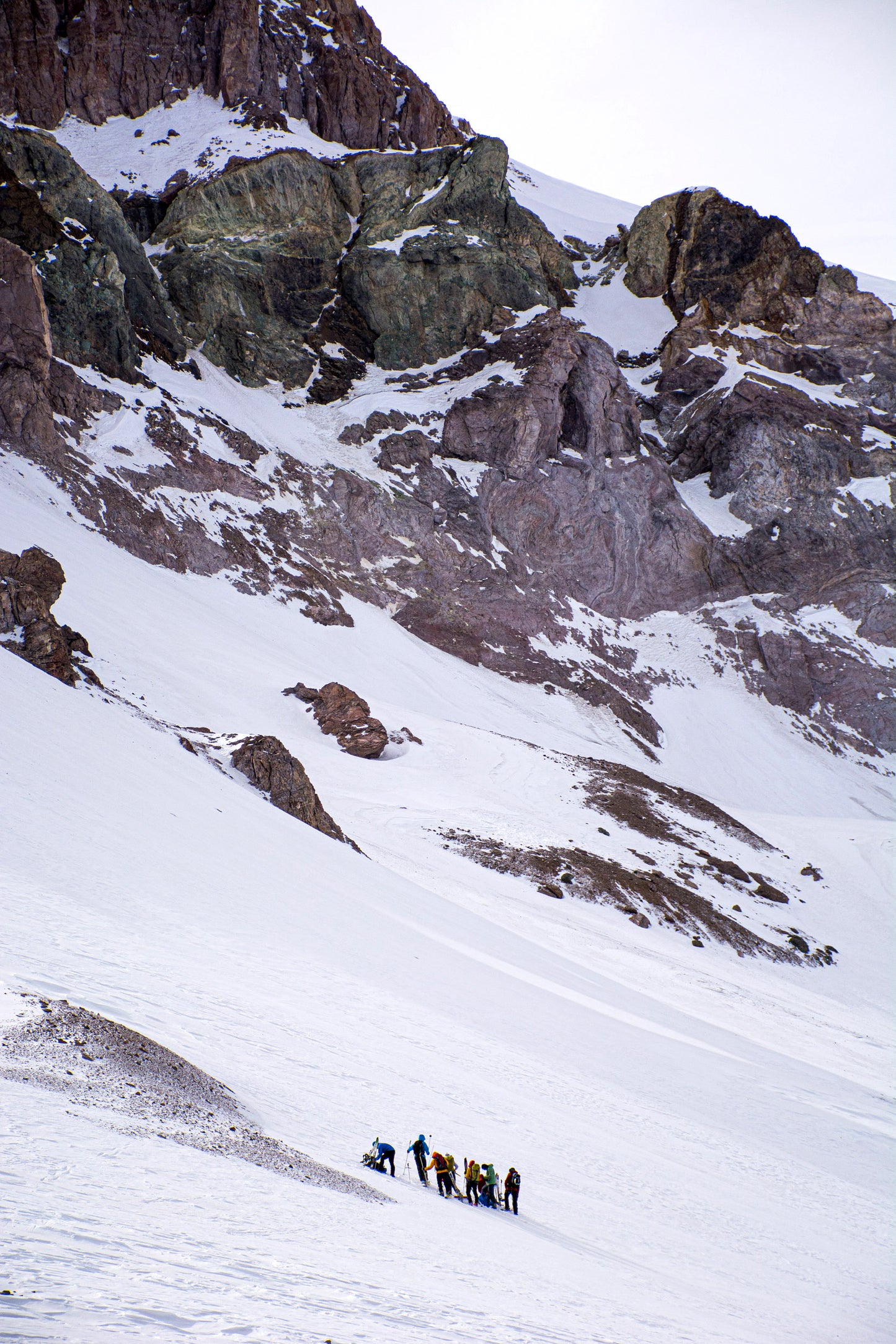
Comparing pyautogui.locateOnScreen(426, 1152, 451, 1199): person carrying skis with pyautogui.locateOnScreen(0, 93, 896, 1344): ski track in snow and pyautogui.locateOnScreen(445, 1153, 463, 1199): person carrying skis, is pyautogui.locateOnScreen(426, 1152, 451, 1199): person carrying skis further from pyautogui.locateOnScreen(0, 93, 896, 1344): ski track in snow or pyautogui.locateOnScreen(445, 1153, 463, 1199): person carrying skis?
pyautogui.locateOnScreen(0, 93, 896, 1344): ski track in snow

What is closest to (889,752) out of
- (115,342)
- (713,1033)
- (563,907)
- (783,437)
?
(783,437)

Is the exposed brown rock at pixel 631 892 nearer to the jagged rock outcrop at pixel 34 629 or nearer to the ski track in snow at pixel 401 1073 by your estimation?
the ski track in snow at pixel 401 1073

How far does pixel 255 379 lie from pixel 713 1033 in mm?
68321

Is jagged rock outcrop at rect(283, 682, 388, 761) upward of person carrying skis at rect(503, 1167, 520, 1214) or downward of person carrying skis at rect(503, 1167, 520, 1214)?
upward

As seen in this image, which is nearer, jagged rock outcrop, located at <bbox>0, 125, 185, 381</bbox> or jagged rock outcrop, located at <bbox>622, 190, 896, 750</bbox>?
jagged rock outcrop, located at <bbox>0, 125, 185, 381</bbox>

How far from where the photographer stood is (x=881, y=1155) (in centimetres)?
1278

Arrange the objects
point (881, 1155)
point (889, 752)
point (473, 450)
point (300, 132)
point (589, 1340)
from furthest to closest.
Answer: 1. point (300, 132)
2. point (473, 450)
3. point (889, 752)
4. point (881, 1155)
5. point (589, 1340)

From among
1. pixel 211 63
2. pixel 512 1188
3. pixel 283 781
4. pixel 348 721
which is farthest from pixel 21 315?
pixel 211 63

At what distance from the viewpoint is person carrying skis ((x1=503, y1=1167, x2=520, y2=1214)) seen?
716cm

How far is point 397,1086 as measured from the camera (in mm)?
8656

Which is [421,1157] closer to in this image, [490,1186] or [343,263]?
[490,1186]

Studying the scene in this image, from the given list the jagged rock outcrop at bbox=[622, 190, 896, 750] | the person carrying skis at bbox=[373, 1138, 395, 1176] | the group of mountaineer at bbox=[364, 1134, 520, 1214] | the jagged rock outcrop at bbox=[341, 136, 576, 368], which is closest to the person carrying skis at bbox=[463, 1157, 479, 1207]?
the group of mountaineer at bbox=[364, 1134, 520, 1214]

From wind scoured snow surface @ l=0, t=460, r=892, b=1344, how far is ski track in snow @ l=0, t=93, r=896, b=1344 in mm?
39

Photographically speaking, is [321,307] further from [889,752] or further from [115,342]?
[889,752]
